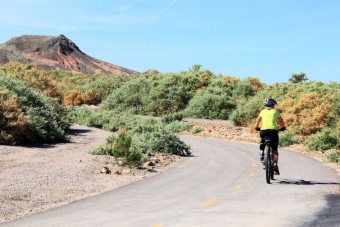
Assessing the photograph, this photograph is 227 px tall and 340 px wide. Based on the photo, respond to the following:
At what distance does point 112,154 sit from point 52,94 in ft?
90.6

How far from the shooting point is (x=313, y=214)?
8766 mm

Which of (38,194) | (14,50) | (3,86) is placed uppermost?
(14,50)

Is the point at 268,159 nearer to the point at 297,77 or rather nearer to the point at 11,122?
the point at 11,122

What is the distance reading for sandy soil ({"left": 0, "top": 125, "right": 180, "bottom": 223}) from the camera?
11.0 meters

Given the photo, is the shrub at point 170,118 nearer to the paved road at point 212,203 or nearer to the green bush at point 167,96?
the green bush at point 167,96

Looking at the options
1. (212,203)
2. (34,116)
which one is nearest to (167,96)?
(34,116)

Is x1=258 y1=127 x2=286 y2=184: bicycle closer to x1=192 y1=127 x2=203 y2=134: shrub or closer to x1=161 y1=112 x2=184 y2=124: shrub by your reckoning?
x1=192 y1=127 x2=203 y2=134: shrub

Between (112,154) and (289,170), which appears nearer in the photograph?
(289,170)

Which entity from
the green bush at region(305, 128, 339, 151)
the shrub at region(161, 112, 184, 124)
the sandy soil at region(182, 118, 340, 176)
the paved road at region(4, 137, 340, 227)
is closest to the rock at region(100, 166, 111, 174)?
the paved road at region(4, 137, 340, 227)

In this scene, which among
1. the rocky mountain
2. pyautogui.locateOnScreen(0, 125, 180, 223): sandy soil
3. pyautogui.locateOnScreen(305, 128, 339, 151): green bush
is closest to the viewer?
pyautogui.locateOnScreen(0, 125, 180, 223): sandy soil

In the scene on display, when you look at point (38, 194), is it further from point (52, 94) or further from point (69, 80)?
point (69, 80)

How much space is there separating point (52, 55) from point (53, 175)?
16232 cm

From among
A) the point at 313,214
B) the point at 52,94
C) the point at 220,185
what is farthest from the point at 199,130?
the point at 313,214

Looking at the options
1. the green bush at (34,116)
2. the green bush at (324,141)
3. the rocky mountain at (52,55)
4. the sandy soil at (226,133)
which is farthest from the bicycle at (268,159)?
the rocky mountain at (52,55)
